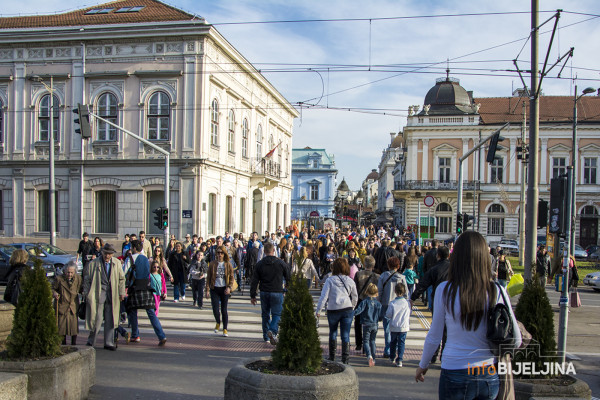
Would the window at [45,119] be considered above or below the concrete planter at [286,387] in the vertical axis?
above

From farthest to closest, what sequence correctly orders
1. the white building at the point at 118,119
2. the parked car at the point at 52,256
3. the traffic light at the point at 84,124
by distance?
the white building at the point at 118,119, the parked car at the point at 52,256, the traffic light at the point at 84,124

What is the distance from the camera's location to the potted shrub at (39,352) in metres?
5.86

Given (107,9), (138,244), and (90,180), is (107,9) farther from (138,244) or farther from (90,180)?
(138,244)

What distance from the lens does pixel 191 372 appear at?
7.73 m

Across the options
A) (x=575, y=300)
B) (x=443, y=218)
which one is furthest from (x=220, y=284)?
(x=443, y=218)

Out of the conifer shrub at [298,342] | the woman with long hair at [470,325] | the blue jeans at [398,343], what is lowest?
the blue jeans at [398,343]

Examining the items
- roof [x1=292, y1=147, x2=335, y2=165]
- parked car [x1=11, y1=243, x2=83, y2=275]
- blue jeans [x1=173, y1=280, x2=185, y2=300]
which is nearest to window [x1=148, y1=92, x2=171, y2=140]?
parked car [x1=11, y1=243, x2=83, y2=275]

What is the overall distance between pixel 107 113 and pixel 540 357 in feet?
87.2

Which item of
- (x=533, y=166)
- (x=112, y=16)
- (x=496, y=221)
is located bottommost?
(x=496, y=221)

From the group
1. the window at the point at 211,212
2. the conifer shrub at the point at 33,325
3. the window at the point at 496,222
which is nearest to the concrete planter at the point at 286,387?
the conifer shrub at the point at 33,325

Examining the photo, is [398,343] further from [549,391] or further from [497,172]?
[497,172]

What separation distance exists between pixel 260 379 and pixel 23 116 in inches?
1127

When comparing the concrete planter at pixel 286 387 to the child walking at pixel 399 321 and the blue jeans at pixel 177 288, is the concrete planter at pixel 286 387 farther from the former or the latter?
the blue jeans at pixel 177 288

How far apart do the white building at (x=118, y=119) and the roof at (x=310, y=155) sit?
172 ft
